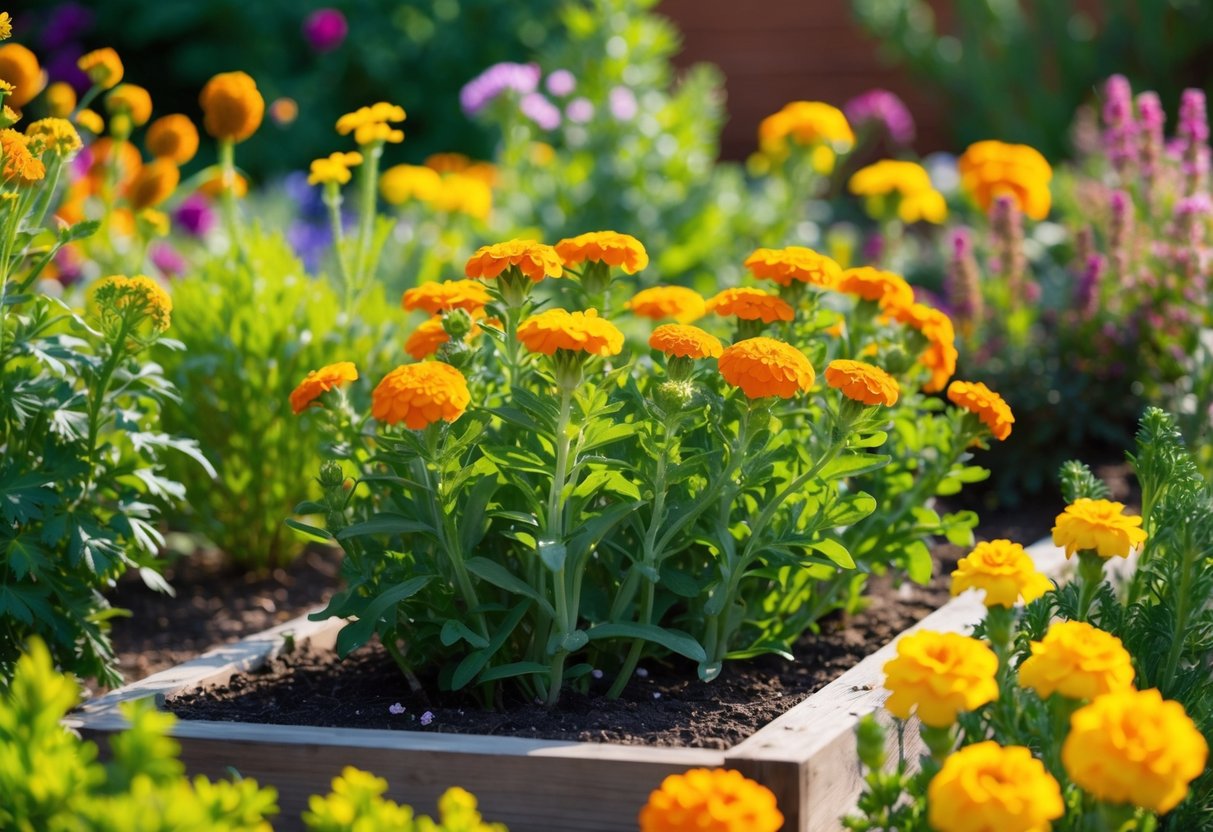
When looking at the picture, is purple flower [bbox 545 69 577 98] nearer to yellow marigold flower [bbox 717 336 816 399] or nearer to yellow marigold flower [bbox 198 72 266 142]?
yellow marigold flower [bbox 198 72 266 142]

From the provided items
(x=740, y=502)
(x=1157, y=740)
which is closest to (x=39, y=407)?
(x=740, y=502)

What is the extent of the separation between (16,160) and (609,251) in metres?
0.91

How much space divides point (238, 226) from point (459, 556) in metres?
1.54

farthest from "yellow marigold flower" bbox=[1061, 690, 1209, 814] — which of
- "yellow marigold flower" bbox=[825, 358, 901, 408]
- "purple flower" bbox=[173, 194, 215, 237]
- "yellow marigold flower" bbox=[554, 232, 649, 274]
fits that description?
"purple flower" bbox=[173, 194, 215, 237]

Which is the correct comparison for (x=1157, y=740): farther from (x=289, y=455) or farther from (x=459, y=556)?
(x=289, y=455)

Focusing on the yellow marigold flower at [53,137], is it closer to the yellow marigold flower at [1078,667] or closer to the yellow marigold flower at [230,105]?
the yellow marigold flower at [230,105]

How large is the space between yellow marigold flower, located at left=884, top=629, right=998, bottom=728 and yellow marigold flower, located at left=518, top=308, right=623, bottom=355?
583 millimetres

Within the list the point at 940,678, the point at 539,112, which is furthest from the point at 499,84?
the point at 940,678

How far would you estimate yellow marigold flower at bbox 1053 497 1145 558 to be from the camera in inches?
71.4

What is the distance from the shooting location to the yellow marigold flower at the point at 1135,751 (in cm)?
134

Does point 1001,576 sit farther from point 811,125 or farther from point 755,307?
point 811,125

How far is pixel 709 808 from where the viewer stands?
1.43 m

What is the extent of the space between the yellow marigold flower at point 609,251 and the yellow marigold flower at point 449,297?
16 centimetres

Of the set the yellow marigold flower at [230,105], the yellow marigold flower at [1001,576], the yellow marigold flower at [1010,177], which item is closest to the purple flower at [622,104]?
the yellow marigold flower at [1010,177]
